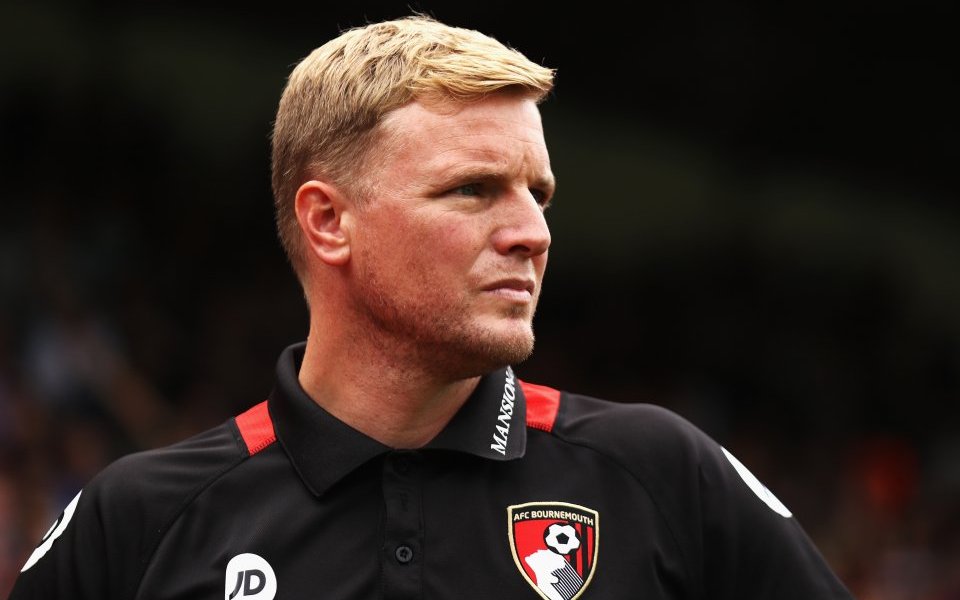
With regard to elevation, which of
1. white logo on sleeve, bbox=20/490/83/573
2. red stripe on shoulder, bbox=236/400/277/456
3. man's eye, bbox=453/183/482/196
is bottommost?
white logo on sleeve, bbox=20/490/83/573

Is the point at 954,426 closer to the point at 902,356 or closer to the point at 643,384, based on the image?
the point at 902,356

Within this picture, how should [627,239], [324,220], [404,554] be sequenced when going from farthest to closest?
[627,239] → [324,220] → [404,554]

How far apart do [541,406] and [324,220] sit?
1.80 ft

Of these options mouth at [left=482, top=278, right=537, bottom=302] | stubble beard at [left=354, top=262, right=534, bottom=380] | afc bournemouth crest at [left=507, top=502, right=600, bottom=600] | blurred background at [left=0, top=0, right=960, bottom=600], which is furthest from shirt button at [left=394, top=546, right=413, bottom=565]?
blurred background at [left=0, top=0, right=960, bottom=600]

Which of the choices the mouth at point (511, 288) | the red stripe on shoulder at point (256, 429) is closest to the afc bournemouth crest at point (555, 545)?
the mouth at point (511, 288)

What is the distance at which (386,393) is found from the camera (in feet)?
8.54

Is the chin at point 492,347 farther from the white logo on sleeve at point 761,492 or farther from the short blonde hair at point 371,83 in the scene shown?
the white logo on sleeve at point 761,492

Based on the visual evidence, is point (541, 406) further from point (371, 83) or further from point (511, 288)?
point (371, 83)

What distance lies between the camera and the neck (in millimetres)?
2590

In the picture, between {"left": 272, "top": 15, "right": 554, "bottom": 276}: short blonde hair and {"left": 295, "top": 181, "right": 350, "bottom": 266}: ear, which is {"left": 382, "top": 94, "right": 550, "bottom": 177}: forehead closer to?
{"left": 272, "top": 15, "right": 554, "bottom": 276}: short blonde hair

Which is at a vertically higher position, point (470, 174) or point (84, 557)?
point (470, 174)

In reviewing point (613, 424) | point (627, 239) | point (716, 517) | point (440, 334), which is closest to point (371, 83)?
point (440, 334)

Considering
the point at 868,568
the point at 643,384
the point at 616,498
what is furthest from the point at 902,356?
the point at 616,498

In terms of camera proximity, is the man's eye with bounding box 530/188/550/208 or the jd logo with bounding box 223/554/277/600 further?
the man's eye with bounding box 530/188/550/208
